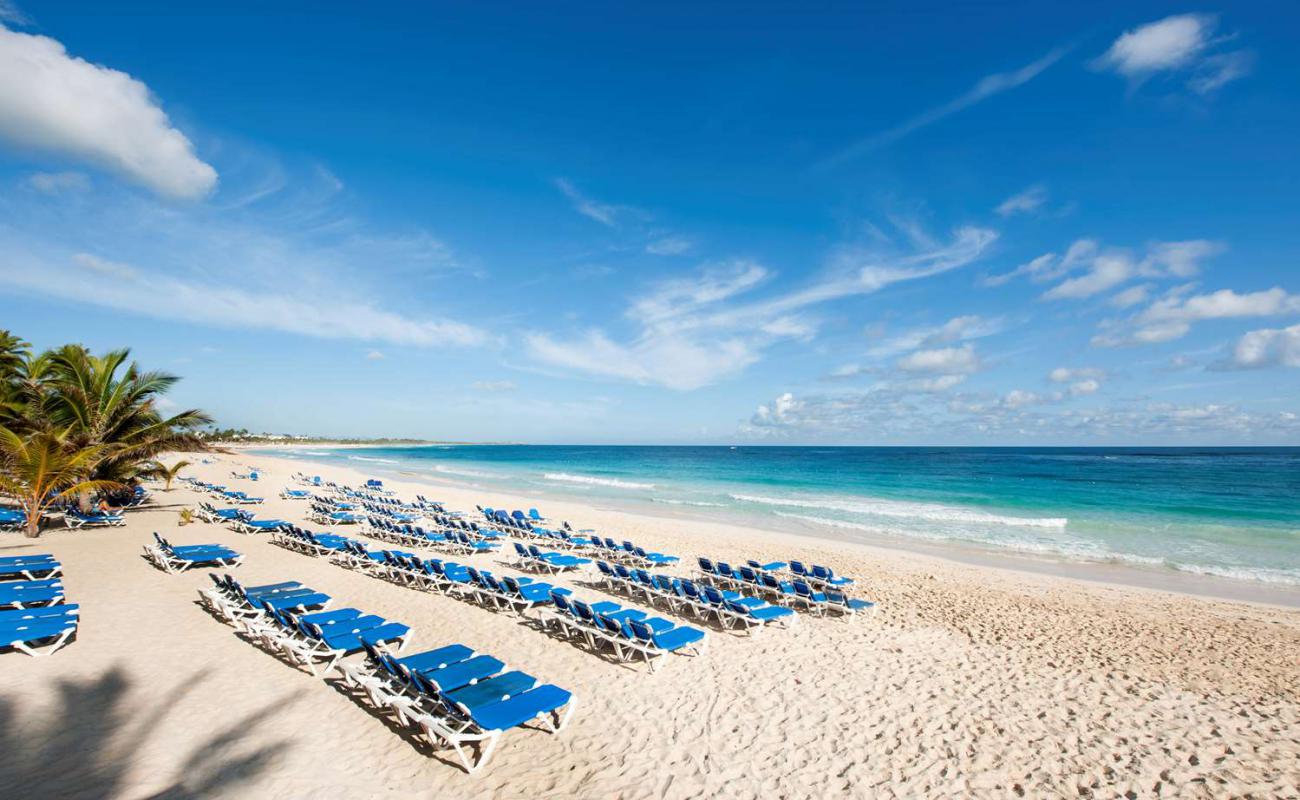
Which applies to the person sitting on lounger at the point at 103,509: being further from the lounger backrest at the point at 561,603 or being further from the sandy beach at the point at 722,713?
the lounger backrest at the point at 561,603

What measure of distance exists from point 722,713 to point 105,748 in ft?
16.5

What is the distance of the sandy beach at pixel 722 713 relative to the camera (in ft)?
14.1

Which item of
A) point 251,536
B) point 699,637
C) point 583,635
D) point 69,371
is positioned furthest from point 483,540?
point 69,371

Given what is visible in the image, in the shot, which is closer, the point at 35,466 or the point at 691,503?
the point at 35,466

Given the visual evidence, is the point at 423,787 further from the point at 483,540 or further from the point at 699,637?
the point at 483,540

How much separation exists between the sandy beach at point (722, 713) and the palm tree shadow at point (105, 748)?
0.7 inches

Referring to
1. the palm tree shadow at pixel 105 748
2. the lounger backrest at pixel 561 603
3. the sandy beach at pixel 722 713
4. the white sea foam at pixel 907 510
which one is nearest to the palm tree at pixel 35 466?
the sandy beach at pixel 722 713

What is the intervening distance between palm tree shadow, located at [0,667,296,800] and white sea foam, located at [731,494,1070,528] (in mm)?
24757

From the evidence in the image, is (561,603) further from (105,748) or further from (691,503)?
(691,503)

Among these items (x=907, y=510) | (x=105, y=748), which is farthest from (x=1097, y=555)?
(x=105, y=748)

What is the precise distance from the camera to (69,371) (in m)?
15.1

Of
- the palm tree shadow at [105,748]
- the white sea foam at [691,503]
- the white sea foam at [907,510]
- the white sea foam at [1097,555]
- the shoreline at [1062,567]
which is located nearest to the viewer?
the palm tree shadow at [105,748]

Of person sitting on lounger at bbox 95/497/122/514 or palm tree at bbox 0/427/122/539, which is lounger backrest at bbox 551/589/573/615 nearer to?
palm tree at bbox 0/427/122/539

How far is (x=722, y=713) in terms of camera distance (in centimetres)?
548
